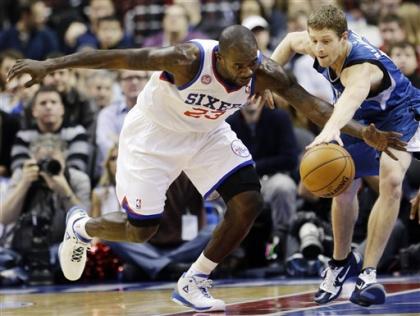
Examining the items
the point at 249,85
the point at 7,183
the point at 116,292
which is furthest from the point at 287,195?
the point at 249,85

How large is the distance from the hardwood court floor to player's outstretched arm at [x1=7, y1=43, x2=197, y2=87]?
1.69 metres

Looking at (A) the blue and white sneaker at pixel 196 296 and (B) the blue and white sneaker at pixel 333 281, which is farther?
(B) the blue and white sneaker at pixel 333 281

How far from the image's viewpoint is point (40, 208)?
1002cm

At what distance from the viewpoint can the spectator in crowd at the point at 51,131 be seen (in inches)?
412

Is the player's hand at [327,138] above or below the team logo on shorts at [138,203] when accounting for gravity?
above

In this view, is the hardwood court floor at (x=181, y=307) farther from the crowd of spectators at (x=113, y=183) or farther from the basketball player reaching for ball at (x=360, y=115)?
the crowd of spectators at (x=113, y=183)

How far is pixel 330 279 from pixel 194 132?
4.87 feet

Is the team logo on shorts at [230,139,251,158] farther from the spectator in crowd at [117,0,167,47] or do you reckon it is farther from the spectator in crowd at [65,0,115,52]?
the spectator in crowd at [117,0,167,47]

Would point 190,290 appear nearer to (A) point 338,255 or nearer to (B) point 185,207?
(A) point 338,255

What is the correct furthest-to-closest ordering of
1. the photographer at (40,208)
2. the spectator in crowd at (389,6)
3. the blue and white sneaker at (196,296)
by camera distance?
1. the spectator in crowd at (389,6)
2. the photographer at (40,208)
3. the blue and white sneaker at (196,296)

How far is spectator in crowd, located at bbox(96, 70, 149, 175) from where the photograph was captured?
10.6 m

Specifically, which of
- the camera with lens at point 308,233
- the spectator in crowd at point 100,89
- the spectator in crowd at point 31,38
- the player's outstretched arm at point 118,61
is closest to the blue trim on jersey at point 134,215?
the player's outstretched arm at point 118,61

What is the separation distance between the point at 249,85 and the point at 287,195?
143 inches

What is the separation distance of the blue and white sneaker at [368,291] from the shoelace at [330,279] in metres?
0.48
